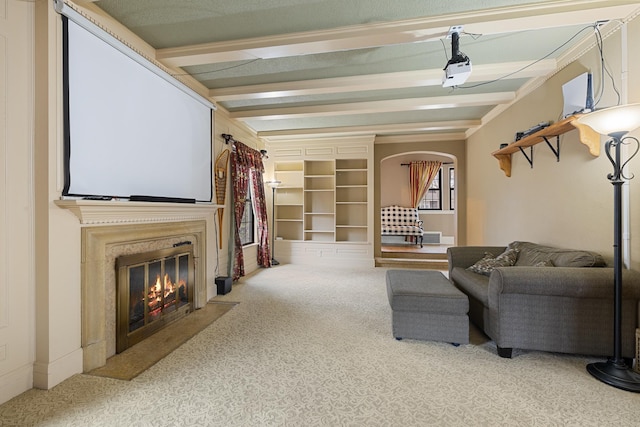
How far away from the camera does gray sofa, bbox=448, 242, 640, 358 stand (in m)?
1.98

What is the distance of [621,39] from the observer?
2156 mm

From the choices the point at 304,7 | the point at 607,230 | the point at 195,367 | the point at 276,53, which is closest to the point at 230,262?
the point at 195,367

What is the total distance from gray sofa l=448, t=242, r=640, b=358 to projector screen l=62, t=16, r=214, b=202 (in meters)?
3.17

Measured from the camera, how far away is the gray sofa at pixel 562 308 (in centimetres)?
198

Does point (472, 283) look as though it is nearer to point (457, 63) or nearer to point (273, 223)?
point (457, 63)

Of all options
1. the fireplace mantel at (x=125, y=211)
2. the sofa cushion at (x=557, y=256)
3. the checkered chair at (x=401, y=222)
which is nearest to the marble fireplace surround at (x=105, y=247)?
the fireplace mantel at (x=125, y=211)

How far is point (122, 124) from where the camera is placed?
2256 millimetres

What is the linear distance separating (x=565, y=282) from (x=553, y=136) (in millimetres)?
1686

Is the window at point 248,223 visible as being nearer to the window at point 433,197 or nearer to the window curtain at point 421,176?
the window curtain at point 421,176

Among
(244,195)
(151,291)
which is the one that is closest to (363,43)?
(151,291)

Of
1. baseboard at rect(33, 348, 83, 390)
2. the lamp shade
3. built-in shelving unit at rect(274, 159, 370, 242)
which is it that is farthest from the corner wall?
baseboard at rect(33, 348, 83, 390)

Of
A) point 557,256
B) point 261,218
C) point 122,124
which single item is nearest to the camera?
point 122,124

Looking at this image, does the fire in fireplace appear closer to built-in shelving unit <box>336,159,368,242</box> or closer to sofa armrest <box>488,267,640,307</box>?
sofa armrest <box>488,267,640,307</box>

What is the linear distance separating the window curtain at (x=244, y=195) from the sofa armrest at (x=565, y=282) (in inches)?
144
